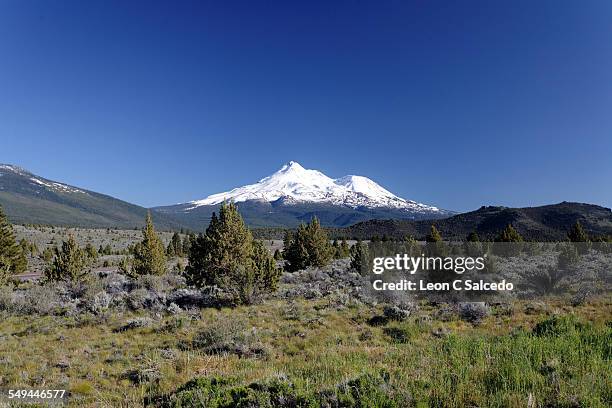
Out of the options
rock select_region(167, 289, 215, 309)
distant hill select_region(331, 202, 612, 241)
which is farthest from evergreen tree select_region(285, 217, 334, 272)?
distant hill select_region(331, 202, 612, 241)

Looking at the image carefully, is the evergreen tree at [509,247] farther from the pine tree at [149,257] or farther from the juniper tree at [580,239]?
the pine tree at [149,257]

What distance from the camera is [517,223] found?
11306cm

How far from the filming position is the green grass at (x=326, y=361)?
177 inches

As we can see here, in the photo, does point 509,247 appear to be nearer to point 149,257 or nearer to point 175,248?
point 149,257

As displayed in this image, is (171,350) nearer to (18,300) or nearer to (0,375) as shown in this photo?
(0,375)

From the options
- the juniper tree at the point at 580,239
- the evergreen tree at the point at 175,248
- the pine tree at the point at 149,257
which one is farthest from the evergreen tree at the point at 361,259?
the evergreen tree at the point at 175,248

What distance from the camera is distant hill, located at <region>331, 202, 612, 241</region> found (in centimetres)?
10631

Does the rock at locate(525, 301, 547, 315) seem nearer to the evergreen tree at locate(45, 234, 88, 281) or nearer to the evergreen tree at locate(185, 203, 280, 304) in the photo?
the evergreen tree at locate(185, 203, 280, 304)

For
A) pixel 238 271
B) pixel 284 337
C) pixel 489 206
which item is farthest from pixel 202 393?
pixel 489 206

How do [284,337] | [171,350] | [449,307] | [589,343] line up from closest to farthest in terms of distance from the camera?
[589,343], [171,350], [284,337], [449,307]

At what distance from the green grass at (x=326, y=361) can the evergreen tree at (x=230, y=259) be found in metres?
3.54

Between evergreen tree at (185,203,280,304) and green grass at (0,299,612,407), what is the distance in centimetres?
354

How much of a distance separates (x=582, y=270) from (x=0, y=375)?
94.9 ft

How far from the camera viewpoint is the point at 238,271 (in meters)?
19.0
